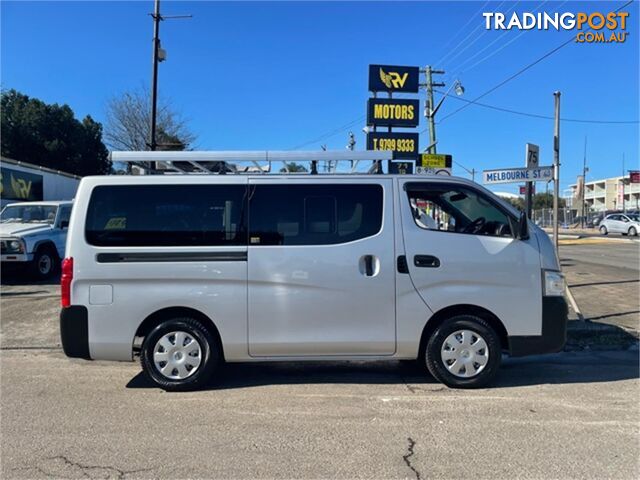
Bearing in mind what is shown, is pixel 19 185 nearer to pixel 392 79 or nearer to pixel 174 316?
pixel 392 79

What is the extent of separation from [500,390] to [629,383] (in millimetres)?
1481

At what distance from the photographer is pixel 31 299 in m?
10.1

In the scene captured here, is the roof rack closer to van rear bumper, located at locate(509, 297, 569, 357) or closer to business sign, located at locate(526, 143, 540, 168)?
van rear bumper, located at locate(509, 297, 569, 357)

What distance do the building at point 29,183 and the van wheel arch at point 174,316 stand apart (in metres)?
15.6

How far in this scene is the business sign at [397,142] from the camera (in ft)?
61.3

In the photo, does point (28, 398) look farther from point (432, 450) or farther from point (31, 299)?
point (31, 299)

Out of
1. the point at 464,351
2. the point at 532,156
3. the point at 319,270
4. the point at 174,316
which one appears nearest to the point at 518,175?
the point at 532,156

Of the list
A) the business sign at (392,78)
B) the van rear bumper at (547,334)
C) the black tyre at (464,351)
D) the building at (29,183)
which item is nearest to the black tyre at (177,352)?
the black tyre at (464,351)

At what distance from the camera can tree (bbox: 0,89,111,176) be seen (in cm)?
3241

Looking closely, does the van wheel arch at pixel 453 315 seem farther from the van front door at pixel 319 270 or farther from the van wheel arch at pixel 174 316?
the van wheel arch at pixel 174 316

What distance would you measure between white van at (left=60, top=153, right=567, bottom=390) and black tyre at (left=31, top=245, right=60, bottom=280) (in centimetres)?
791

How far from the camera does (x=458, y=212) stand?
219 inches

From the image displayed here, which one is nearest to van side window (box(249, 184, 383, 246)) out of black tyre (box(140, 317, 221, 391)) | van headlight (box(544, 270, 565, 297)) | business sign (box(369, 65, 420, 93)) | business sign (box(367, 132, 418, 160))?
black tyre (box(140, 317, 221, 391))

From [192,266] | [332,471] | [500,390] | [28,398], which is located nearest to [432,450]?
[332,471]
